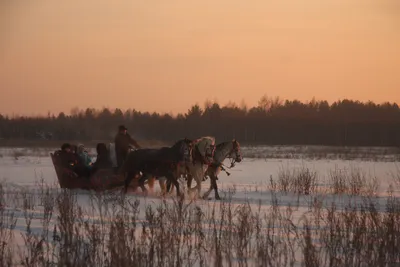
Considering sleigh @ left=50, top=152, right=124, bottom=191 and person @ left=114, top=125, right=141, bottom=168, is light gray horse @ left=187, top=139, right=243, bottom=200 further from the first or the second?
sleigh @ left=50, top=152, right=124, bottom=191

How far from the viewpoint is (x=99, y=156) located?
578 inches

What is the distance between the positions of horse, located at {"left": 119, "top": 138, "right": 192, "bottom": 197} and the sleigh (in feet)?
1.63

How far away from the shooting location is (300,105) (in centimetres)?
11481

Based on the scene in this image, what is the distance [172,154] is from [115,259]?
333 inches

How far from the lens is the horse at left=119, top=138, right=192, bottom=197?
545 inches

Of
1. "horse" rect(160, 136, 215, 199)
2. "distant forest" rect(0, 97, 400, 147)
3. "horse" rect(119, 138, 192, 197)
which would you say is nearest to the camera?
"horse" rect(119, 138, 192, 197)

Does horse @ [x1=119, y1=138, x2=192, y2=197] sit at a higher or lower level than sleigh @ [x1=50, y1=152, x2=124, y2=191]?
higher

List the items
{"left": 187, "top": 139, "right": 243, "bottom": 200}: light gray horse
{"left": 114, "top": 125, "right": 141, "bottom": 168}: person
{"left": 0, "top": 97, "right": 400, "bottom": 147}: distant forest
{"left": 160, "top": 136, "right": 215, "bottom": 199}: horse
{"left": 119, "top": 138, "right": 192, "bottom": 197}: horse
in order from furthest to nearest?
{"left": 0, "top": 97, "right": 400, "bottom": 147}: distant forest < {"left": 114, "top": 125, "right": 141, "bottom": 168}: person < {"left": 187, "top": 139, "right": 243, "bottom": 200}: light gray horse < {"left": 160, "top": 136, "right": 215, "bottom": 199}: horse < {"left": 119, "top": 138, "right": 192, "bottom": 197}: horse

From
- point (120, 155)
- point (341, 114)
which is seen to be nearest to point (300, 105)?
point (341, 114)

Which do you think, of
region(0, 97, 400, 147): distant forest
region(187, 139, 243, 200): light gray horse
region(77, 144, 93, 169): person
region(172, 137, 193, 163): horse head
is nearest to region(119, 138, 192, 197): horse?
region(172, 137, 193, 163): horse head

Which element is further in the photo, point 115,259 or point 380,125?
point 380,125

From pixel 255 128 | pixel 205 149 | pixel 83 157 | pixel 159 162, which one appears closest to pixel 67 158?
pixel 83 157

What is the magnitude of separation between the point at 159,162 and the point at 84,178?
6.16ft

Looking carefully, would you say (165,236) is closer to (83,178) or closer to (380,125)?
→ (83,178)
